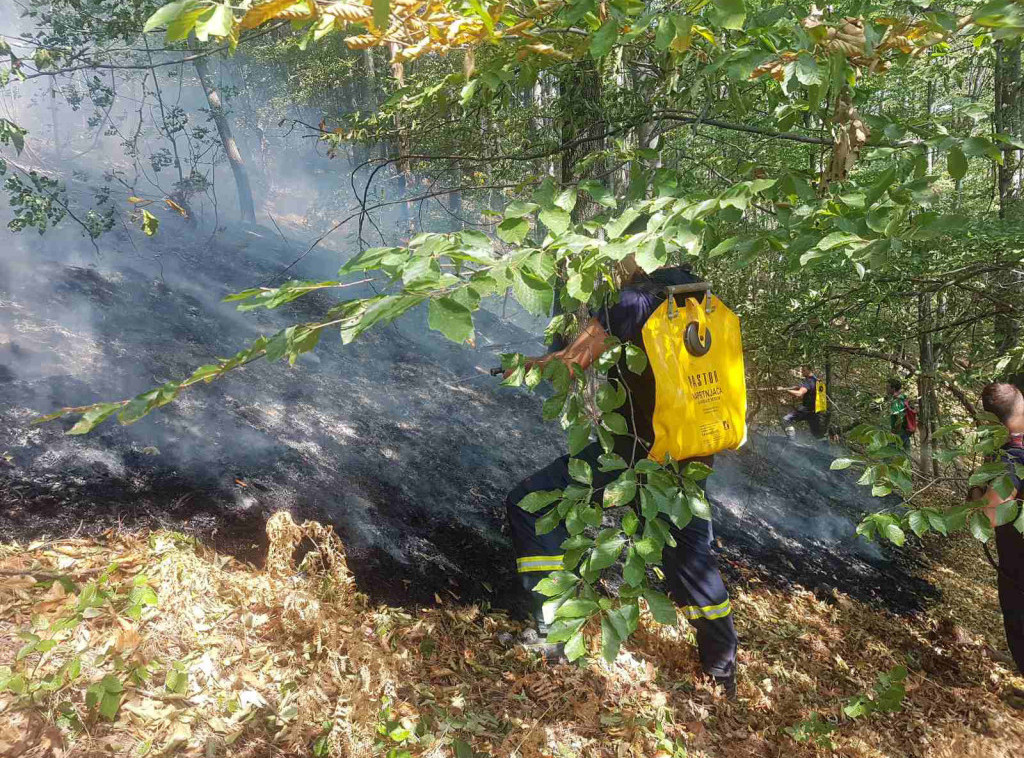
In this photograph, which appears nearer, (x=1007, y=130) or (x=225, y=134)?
(x=1007, y=130)

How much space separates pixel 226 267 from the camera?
10.6m

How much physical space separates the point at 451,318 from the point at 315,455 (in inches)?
139

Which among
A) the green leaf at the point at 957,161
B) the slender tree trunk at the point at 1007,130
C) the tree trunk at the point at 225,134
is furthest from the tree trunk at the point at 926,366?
the tree trunk at the point at 225,134

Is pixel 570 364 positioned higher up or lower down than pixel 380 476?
higher up

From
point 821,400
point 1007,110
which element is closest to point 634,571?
point 1007,110

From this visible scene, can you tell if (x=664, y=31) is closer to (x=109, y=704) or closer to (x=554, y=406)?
(x=554, y=406)

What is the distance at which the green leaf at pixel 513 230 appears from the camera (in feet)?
4.48

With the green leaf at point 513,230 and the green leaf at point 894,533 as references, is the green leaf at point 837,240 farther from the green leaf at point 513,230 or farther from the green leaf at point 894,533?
the green leaf at point 894,533

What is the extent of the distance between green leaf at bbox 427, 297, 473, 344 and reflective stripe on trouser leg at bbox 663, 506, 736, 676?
2077 millimetres

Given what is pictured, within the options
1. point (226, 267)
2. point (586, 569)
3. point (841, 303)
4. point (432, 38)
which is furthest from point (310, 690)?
point (226, 267)

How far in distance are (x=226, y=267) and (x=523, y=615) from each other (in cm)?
938

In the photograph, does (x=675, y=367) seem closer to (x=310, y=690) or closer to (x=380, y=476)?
(x=310, y=690)

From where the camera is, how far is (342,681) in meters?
2.50

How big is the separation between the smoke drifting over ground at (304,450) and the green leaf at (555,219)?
94.8 inches
